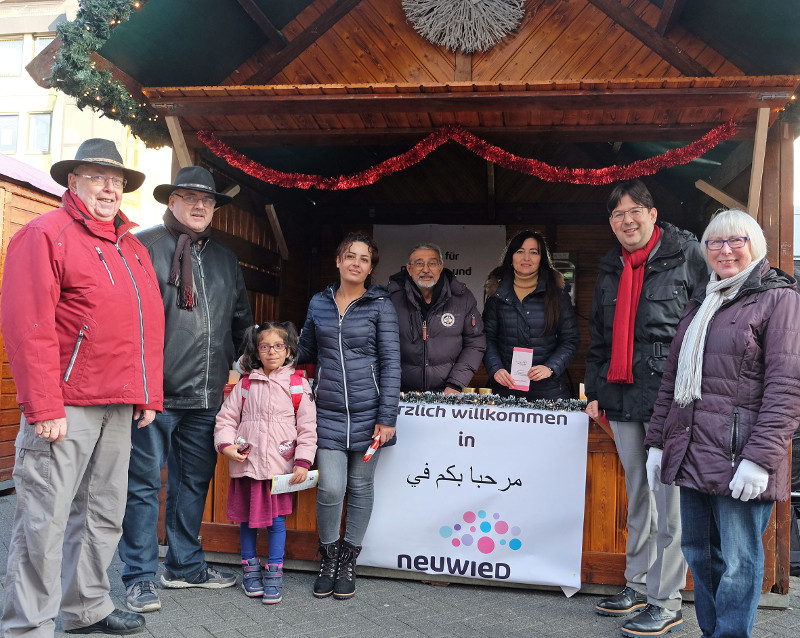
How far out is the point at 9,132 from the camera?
2447 centimetres

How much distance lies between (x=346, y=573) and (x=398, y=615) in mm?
405

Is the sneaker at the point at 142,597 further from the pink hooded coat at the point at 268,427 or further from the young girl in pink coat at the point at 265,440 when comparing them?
the pink hooded coat at the point at 268,427

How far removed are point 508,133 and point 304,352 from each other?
207cm

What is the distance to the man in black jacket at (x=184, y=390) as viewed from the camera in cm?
343

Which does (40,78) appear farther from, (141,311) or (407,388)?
(407,388)

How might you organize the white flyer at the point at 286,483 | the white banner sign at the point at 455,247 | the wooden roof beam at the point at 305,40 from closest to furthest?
1. the white flyer at the point at 286,483
2. the wooden roof beam at the point at 305,40
3. the white banner sign at the point at 455,247

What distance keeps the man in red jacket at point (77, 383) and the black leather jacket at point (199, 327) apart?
13.6 inches

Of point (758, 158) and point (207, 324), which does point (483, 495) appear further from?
point (758, 158)

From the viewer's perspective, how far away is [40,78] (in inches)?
172

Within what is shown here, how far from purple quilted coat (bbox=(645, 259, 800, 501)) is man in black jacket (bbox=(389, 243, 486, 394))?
5.52 feet

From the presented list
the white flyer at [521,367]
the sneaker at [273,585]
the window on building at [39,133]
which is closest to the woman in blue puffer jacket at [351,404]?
the sneaker at [273,585]

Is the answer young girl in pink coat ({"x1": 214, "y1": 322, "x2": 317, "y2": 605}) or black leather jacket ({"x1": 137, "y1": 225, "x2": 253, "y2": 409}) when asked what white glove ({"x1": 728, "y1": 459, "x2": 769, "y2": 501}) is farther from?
black leather jacket ({"x1": 137, "y1": 225, "x2": 253, "y2": 409})

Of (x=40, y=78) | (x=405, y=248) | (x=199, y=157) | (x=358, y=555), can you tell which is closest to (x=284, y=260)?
(x=405, y=248)

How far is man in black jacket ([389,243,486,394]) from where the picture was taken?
13.7 feet
